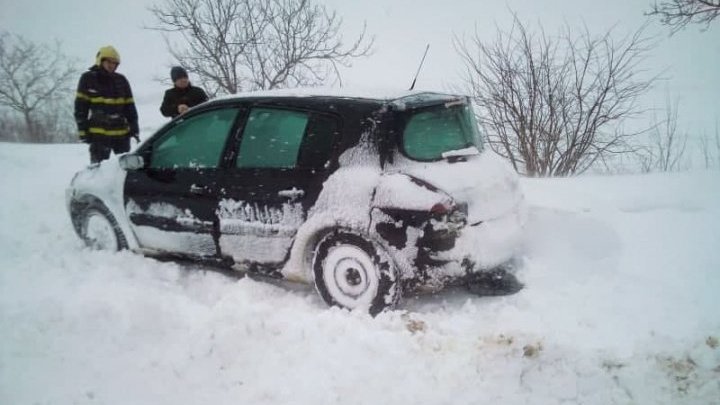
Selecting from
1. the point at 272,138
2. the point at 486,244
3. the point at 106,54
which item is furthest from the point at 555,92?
the point at 106,54

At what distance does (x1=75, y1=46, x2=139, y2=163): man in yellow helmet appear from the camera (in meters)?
5.82

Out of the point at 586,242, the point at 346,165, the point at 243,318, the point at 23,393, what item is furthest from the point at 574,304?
the point at 23,393

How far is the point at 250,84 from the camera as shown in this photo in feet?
42.2

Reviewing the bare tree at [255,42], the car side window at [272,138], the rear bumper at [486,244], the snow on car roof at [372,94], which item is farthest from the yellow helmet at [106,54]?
the bare tree at [255,42]

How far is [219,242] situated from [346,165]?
1.32m

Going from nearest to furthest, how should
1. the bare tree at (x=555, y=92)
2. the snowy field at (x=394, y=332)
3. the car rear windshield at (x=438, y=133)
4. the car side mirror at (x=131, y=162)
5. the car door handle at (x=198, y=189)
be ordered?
the snowy field at (x=394, y=332) → the car rear windshield at (x=438, y=133) → the car door handle at (x=198, y=189) → the car side mirror at (x=131, y=162) → the bare tree at (x=555, y=92)

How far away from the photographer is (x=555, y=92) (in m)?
10.9

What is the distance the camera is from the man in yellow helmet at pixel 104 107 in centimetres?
582

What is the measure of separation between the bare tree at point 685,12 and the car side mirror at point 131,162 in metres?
12.6

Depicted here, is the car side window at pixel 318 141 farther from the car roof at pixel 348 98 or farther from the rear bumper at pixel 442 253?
the rear bumper at pixel 442 253

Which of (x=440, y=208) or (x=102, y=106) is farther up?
(x=102, y=106)

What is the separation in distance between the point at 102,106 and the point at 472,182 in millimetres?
4861

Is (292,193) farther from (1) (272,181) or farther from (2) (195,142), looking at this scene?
(2) (195,142)

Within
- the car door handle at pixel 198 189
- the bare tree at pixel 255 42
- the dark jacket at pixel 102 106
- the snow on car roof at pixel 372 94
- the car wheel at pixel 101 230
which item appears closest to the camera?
the snow on car roof at pixel 372 94
